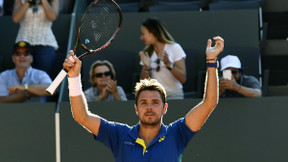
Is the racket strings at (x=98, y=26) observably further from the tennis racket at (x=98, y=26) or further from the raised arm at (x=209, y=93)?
the raised arm at (x=209, y=93)

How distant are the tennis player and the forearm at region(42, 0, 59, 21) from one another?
3.80 m

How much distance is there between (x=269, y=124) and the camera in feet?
22.3

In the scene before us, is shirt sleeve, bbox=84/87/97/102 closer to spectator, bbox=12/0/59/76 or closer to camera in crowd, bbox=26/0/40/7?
spectator, bbox=12/0/59/76

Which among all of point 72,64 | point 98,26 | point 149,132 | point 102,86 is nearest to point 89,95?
point 102,86

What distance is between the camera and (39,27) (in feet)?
26.9

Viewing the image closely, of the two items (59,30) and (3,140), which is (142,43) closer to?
(59,30)

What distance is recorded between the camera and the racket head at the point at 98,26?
5.09 metres

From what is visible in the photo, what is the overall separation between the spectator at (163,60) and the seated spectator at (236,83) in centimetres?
50

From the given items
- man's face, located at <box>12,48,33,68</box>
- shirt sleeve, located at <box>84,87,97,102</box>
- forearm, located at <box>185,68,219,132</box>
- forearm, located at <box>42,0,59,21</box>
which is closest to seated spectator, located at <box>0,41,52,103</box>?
man's face, located at <box>12,48,33,68</box>

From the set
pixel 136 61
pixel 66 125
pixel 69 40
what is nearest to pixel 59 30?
pixel 69 40

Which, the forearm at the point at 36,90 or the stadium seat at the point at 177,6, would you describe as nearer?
the forearm at the point at 36,90

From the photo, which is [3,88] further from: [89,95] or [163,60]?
[163,60]

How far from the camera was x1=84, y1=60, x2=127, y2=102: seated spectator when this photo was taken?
720 centimetres

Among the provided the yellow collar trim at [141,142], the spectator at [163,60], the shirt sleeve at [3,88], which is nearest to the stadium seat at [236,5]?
the spectator at [163,60]
